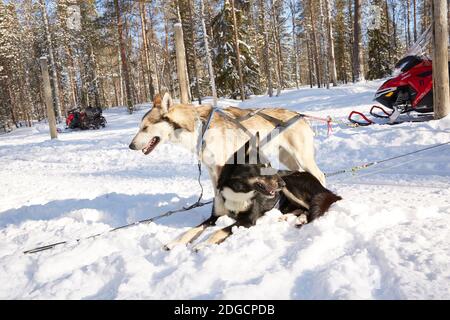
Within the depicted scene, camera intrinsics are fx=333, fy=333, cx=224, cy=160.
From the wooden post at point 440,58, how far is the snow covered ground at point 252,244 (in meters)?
1.14

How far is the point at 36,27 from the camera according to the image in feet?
112

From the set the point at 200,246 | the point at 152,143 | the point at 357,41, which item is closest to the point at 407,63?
the point at 152,143

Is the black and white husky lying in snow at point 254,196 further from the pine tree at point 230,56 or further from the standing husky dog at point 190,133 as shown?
the pine tree at point 230,56

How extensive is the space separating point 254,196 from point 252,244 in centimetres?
66

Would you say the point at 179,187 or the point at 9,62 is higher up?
the point at 9,62

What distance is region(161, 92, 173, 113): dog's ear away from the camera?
3285mm

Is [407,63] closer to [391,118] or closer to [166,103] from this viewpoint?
[391,118]

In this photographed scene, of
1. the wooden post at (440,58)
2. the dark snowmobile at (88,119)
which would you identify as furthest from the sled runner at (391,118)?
the dark snowmobile at (88,119)

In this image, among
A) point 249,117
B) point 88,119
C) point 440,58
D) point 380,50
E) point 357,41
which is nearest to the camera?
point 249,117

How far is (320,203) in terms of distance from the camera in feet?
10.7

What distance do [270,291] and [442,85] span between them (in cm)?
652

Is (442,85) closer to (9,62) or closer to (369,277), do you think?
(369,277)

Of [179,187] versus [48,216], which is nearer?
[48,216]
